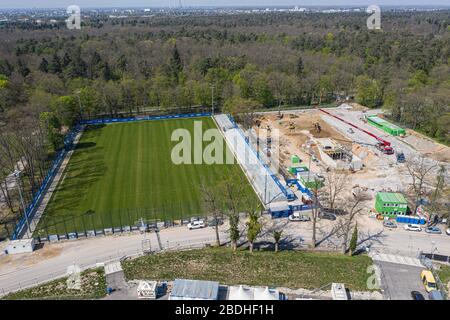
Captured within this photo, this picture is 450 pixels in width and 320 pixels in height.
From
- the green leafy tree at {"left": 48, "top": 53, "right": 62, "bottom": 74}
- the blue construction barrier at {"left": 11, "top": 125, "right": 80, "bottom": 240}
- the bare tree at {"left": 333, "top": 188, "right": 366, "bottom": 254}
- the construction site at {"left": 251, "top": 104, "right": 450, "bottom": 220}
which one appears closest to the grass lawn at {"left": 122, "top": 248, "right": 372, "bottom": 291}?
the bare tree at {"left": 333, "top": 188, "right": 366, "bottom": 254}

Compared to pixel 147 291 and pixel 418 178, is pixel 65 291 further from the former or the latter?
pixel 418 178

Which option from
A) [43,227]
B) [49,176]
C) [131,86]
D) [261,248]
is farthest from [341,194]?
[131,86]

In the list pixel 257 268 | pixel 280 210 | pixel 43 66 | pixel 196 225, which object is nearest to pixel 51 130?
pixel 196 225

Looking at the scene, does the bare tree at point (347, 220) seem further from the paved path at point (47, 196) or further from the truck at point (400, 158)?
the paved path at point (47, 196)

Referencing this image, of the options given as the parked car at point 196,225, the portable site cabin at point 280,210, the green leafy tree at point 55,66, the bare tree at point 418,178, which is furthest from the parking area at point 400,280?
the green leafy tree at point 55,66

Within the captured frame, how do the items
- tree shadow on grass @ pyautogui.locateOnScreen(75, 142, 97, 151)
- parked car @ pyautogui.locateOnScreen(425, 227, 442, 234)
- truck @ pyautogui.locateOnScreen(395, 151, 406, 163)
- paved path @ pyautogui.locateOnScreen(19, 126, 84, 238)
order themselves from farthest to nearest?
tree shadow on grass @ pyautogui.locateOnScreen(75, 142, 97, 151), truck @ pyautogui.locateOnScreen(395, 151, 406, 163), paved path @ pyautogui.locateOnScreen(19, 126, 84, 238), parked car @ pyautogui.locateOnScreen(425, 227, 442, 234)

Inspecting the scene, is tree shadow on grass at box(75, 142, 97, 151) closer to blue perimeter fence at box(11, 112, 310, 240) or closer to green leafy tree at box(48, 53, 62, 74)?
blue perimeter fence at box(11, 112, 310, 240)

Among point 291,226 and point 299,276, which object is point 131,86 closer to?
point 291,226
